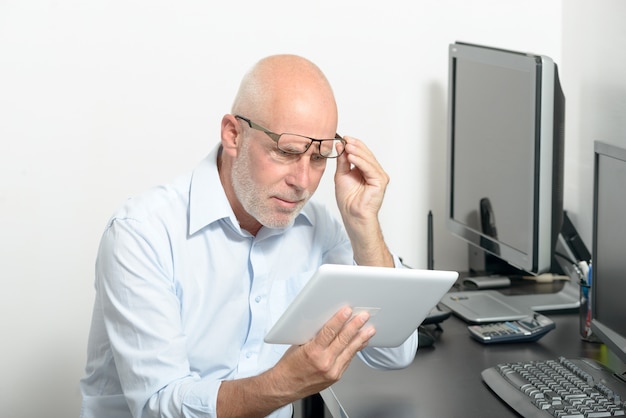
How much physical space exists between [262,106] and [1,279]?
43.5 inches

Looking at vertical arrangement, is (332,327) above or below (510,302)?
above

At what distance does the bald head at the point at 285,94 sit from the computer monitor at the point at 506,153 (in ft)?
1.66

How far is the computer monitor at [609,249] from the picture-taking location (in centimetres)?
175

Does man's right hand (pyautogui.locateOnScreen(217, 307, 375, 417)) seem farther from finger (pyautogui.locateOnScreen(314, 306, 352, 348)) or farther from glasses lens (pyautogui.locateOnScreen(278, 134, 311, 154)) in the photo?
glasses lens (pyautogui.locateOnScreen(278, 134, 311, 154))

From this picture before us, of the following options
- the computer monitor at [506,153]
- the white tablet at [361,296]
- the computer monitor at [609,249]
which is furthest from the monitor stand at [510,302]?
the white tablet at [361,296]

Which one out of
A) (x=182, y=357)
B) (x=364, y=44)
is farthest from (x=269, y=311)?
(x=364, y=44)

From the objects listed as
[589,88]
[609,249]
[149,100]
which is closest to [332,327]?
[609,249]

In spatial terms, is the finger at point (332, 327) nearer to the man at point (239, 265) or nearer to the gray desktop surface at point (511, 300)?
the man at point (239, 265)

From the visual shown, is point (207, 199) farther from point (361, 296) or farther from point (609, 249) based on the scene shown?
point (609, 249)

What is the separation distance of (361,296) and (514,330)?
681 millimetres

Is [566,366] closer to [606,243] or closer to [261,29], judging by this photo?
[606,243]

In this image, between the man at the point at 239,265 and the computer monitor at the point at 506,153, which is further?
the computer monitor at the point at 506,153

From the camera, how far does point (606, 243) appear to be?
1824 millimetres

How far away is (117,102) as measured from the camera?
98.4 inches
